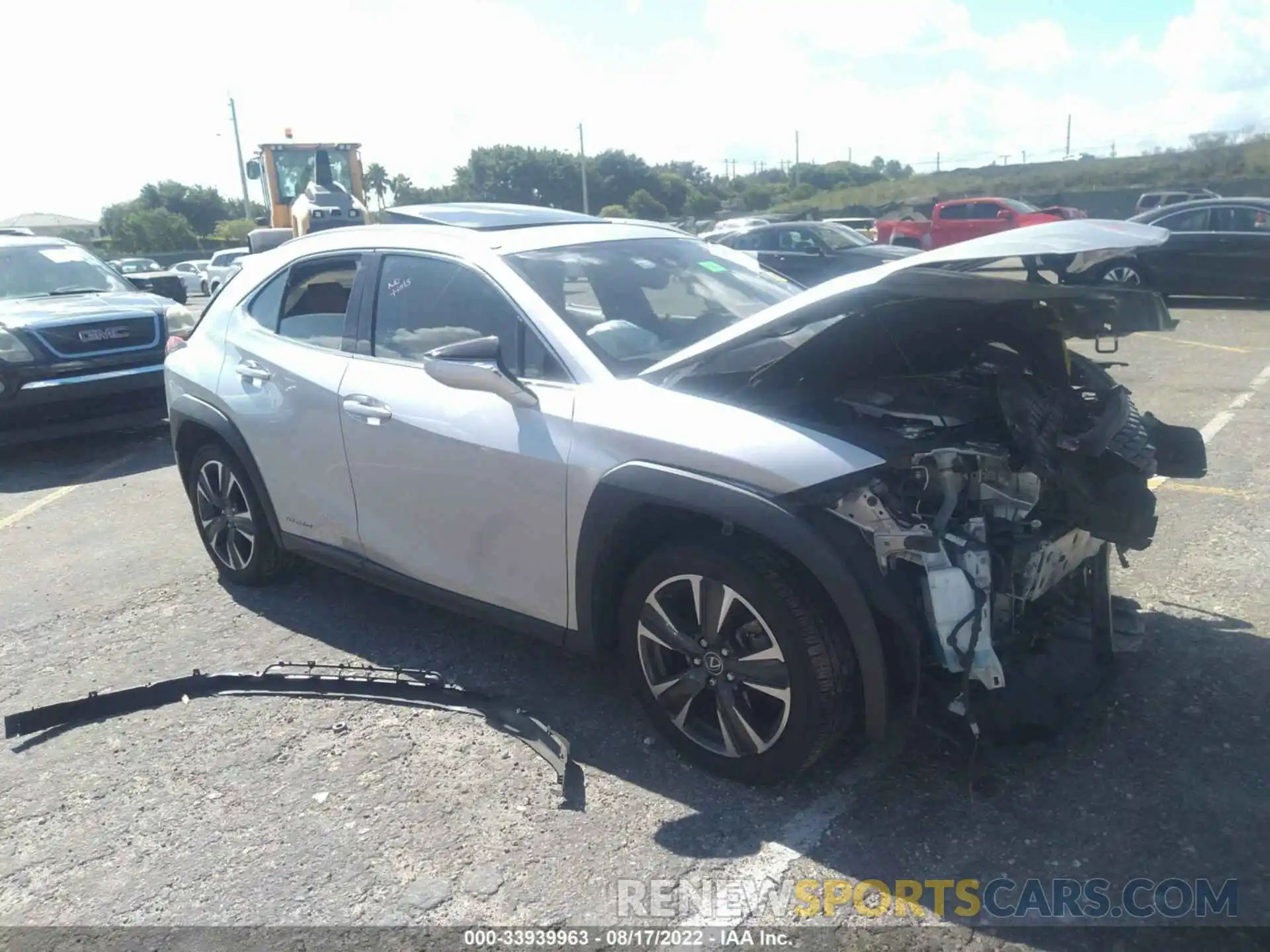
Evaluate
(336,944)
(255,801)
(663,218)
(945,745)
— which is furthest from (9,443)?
(663,218)

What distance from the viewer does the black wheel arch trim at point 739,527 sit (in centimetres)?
283

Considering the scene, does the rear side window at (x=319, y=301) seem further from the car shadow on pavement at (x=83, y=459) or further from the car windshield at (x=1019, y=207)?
the car windshield at (x=1019, y=207)

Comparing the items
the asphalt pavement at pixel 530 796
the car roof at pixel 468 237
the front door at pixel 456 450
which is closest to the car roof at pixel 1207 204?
the asphalt pavement at pixel 530 796

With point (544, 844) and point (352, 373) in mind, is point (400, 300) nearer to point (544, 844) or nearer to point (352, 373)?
point (352, 373)

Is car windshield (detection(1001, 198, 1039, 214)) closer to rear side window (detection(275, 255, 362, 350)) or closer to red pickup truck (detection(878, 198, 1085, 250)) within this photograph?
red pickup truck (detection(878, 198, 1085, 250))

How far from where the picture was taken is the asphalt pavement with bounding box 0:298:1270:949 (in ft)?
9.23

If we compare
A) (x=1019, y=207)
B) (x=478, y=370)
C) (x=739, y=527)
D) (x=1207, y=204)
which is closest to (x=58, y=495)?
(x=478, y=370)

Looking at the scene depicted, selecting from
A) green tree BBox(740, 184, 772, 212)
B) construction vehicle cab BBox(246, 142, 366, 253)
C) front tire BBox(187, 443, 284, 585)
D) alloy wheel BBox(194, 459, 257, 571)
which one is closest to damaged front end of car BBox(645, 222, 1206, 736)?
front tire BBox(187, 443, 284, 585)

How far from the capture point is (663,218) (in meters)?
54.9

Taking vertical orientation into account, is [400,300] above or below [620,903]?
above

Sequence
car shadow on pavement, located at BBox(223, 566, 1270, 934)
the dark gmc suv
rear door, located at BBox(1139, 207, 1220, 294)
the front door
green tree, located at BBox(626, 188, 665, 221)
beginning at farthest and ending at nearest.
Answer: green tree, located at BBox(626, 188, 665, 221)
rear door, located at BBox(1139, 207, 1220, 294)
the dark gmc suv
the front door
car shadow on pavement, located at BBox(223, 566, 1270, 934)

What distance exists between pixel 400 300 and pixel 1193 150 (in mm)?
57877

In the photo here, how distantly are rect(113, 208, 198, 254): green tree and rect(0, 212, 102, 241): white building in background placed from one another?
14.3ft

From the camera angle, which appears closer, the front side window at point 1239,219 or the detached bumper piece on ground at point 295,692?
the detached bumper piece on ground at point 295,692
